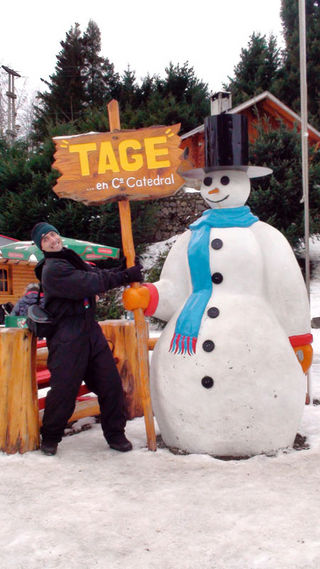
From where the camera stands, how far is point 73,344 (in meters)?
Result: 3.18

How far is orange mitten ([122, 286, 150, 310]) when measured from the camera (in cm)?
317

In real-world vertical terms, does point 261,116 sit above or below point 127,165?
above

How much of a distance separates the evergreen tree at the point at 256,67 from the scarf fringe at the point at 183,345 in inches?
797

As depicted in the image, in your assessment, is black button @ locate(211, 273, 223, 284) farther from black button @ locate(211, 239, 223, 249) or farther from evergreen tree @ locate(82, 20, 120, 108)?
evergreen tree @ locate(82, 20, 120, 108)

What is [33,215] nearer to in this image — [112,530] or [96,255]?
[96,255]

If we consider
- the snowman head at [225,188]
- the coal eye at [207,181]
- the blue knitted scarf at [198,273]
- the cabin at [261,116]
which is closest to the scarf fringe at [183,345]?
the blue knitted scarf at [198,273]

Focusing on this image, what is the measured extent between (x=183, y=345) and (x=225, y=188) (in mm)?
1075

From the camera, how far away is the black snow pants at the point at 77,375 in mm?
3170

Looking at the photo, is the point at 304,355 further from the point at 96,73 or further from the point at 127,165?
the point at 96,73

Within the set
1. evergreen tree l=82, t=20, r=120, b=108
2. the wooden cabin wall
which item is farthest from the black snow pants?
evergreen tree l=82, t=20, r=120, b=108

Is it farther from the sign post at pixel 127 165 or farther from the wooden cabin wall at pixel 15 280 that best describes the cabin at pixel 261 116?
the sign post at pixel 127 165

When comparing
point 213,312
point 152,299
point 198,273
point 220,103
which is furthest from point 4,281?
point 213,312

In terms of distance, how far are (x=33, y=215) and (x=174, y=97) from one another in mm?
8992

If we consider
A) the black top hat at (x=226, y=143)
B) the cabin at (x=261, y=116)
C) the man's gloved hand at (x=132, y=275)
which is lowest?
the man's gloved hand at (x=132, y=275)
